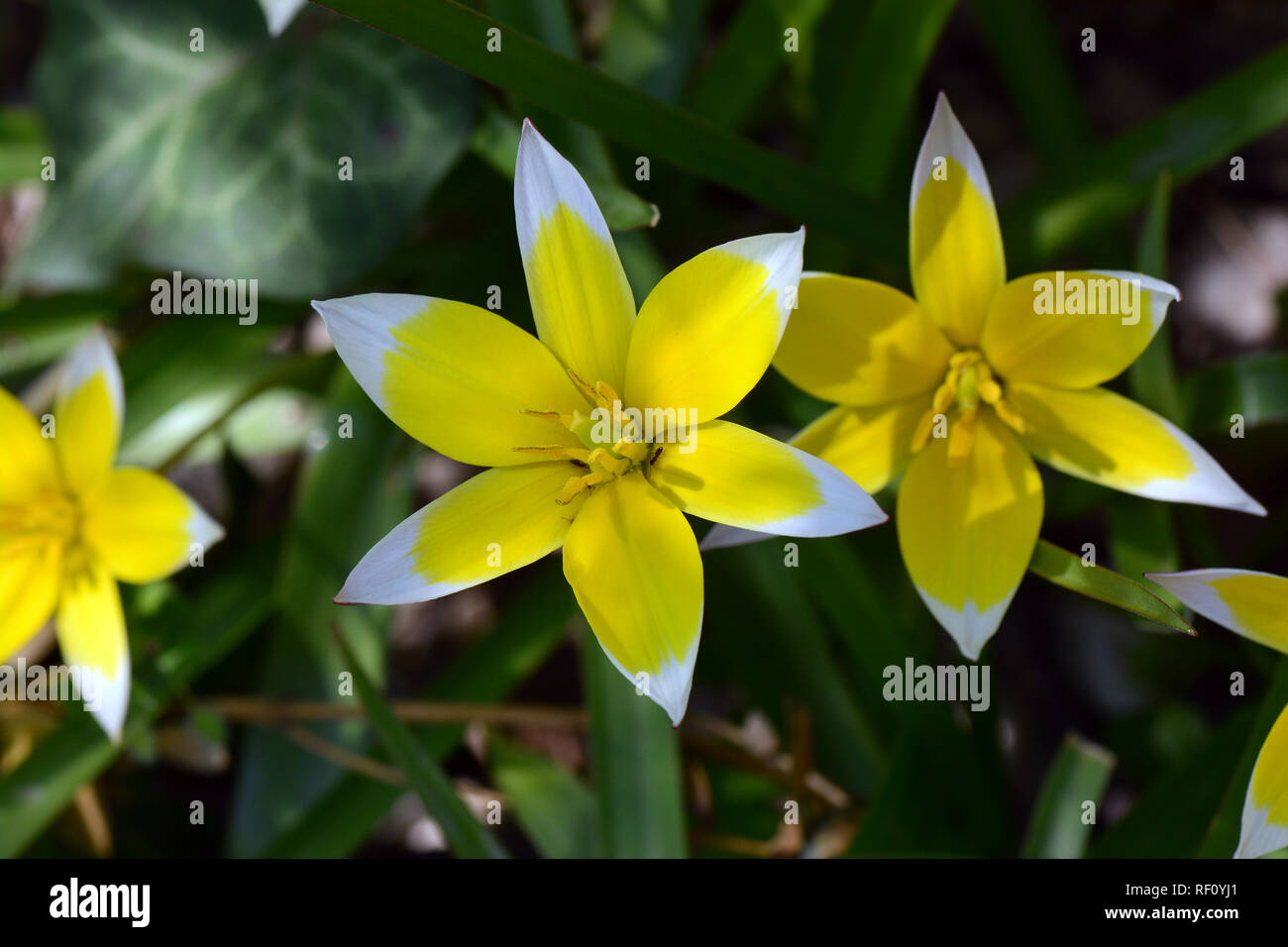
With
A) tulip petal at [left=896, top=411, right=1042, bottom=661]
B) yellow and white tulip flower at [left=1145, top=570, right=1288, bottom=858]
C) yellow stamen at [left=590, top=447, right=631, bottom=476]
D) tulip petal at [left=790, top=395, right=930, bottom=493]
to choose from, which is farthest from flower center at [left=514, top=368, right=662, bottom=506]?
yellow and white tulip flower at [left=1145, top=570, right=1288, bottom=858]

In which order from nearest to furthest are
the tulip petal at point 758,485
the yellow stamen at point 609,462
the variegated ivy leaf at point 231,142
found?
the tulip petal at point 758,485 → the yellow stamen at point 609,462 → the variegated ivy leaf at point 231,142

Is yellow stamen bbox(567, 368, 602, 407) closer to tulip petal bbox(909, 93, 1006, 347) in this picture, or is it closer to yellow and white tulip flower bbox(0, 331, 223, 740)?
tulip petal bbox(909, 93, 1006, 347)

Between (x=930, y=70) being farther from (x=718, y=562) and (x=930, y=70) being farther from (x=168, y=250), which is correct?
(x=168, y=250)

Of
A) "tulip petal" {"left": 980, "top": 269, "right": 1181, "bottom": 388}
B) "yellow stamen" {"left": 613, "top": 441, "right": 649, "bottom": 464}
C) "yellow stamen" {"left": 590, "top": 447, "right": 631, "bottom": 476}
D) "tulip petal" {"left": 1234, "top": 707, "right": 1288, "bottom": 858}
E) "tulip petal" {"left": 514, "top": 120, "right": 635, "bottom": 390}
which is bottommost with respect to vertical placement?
"tulip petal" {"left": 1234, "top": 707, "right": 1288, "bottom": 858}

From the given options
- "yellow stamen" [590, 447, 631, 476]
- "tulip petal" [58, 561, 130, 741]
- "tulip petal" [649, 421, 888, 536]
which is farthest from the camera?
"tulip petal" [58, 561, 130, 741]

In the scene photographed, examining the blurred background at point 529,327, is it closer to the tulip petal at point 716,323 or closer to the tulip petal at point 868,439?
the tulip petal at point 716,323

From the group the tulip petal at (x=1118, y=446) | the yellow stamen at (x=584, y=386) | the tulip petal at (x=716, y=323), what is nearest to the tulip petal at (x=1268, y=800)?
the tulip petal at (x=1118, y=446)

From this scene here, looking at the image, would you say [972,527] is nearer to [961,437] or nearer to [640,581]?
[961,437]

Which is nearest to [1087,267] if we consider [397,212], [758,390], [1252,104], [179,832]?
[1252,104]
